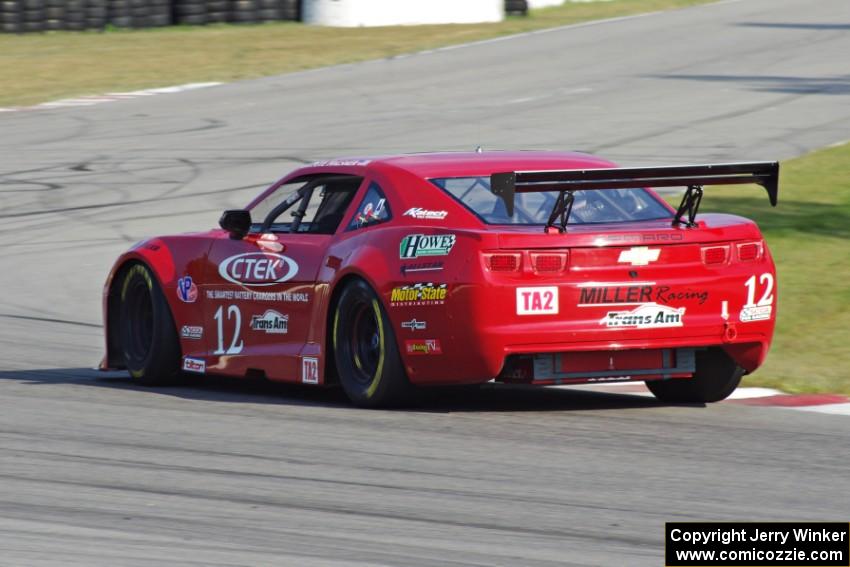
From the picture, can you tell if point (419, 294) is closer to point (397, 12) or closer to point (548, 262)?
point (548, 262)

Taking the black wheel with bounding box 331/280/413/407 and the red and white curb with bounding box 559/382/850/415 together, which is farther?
the red and white curb with bounding box 559/382/850/415

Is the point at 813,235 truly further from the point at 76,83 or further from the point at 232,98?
the point at 76,83

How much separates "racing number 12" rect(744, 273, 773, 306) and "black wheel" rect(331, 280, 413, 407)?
1.74m

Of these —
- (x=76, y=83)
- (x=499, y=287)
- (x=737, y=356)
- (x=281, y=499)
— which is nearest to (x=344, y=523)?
(x=281, y=499)

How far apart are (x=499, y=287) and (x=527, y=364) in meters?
0.46

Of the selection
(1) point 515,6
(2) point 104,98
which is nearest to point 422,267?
(2) point 104,98

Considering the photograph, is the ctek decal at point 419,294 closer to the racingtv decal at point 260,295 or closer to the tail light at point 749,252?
the racingtv decal at point 260,295

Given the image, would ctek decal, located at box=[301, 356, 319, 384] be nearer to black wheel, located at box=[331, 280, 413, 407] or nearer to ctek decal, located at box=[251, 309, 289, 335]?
black wheel, located at box=[331, 280, 413, 407]

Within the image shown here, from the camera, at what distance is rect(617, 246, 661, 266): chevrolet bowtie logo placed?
25.8 feet

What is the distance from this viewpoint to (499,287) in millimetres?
7645

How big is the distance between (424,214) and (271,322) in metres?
1.28

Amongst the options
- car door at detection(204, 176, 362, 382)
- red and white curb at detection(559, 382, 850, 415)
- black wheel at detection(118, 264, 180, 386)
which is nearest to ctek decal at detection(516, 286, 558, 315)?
car door at detection(204, 176, 362, 382)

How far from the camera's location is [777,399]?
8969 millimetres

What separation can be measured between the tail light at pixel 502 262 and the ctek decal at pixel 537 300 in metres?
0.11
